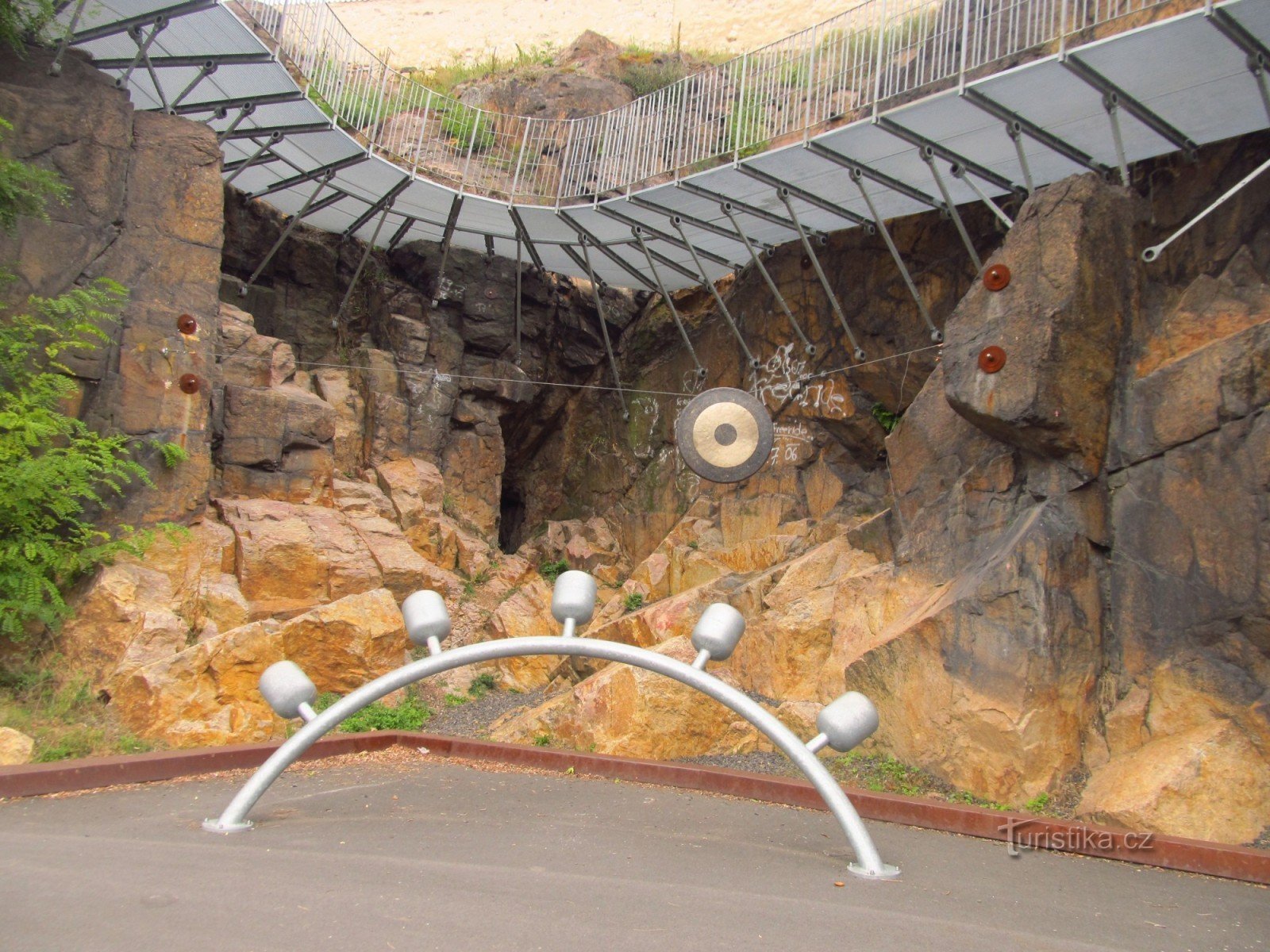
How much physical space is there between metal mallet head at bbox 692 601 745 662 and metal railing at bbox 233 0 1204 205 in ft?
22.7

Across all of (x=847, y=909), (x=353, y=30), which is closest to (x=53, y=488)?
(x=847, y=909)

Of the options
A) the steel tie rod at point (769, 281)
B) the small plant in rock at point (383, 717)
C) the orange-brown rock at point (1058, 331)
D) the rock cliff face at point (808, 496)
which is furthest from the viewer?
the steel tie rod at point (769, 281)

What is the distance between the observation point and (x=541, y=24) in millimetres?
27047

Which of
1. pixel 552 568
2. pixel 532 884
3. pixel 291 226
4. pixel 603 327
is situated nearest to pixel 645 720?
pixel 532 884

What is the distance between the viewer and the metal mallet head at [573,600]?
20.7 feet

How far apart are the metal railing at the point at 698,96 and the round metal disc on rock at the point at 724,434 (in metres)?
3.44

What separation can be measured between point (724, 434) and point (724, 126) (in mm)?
5386

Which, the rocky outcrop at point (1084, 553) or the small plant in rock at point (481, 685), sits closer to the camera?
the rocky outcrop at point (1084, 553)

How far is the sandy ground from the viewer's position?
2486cm

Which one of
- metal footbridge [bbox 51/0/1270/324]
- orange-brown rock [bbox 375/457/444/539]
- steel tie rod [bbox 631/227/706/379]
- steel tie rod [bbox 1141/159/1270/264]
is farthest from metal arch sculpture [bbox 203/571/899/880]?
steel tie rod [bbox 631/227/706/379]

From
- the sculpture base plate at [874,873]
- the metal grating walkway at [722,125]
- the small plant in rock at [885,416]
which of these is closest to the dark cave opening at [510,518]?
the metal grating walkway at [722,125]

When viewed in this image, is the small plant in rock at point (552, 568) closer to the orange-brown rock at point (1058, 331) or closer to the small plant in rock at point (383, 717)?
the small plant in rock at point (383, 717)

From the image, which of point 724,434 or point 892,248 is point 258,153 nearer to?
point 724,434

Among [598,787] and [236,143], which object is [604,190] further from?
[598,787]
